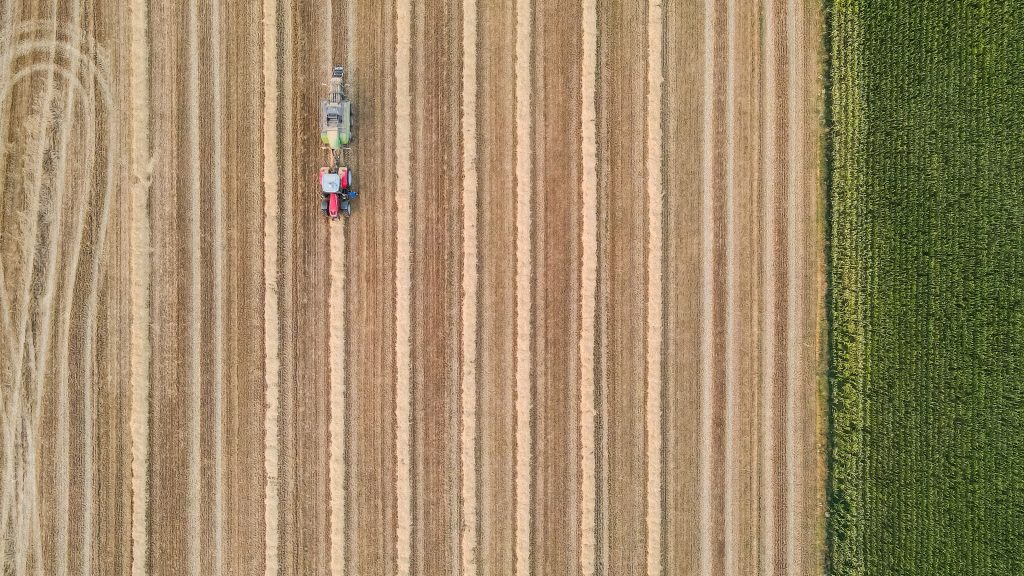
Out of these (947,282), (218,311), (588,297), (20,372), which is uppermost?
(947,282)

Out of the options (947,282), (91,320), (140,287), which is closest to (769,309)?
(947,282)

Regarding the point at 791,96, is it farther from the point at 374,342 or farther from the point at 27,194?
the point at 27,194

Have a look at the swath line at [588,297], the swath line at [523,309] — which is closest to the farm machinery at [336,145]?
the swath line at [523,309]

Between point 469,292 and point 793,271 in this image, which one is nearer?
point 469,292

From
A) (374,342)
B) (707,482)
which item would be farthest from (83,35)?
(707,482)

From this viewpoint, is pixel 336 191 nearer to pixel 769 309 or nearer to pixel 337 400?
pixel 337 400

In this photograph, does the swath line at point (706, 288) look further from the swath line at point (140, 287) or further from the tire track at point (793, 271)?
the swath line at point (140, 287)
